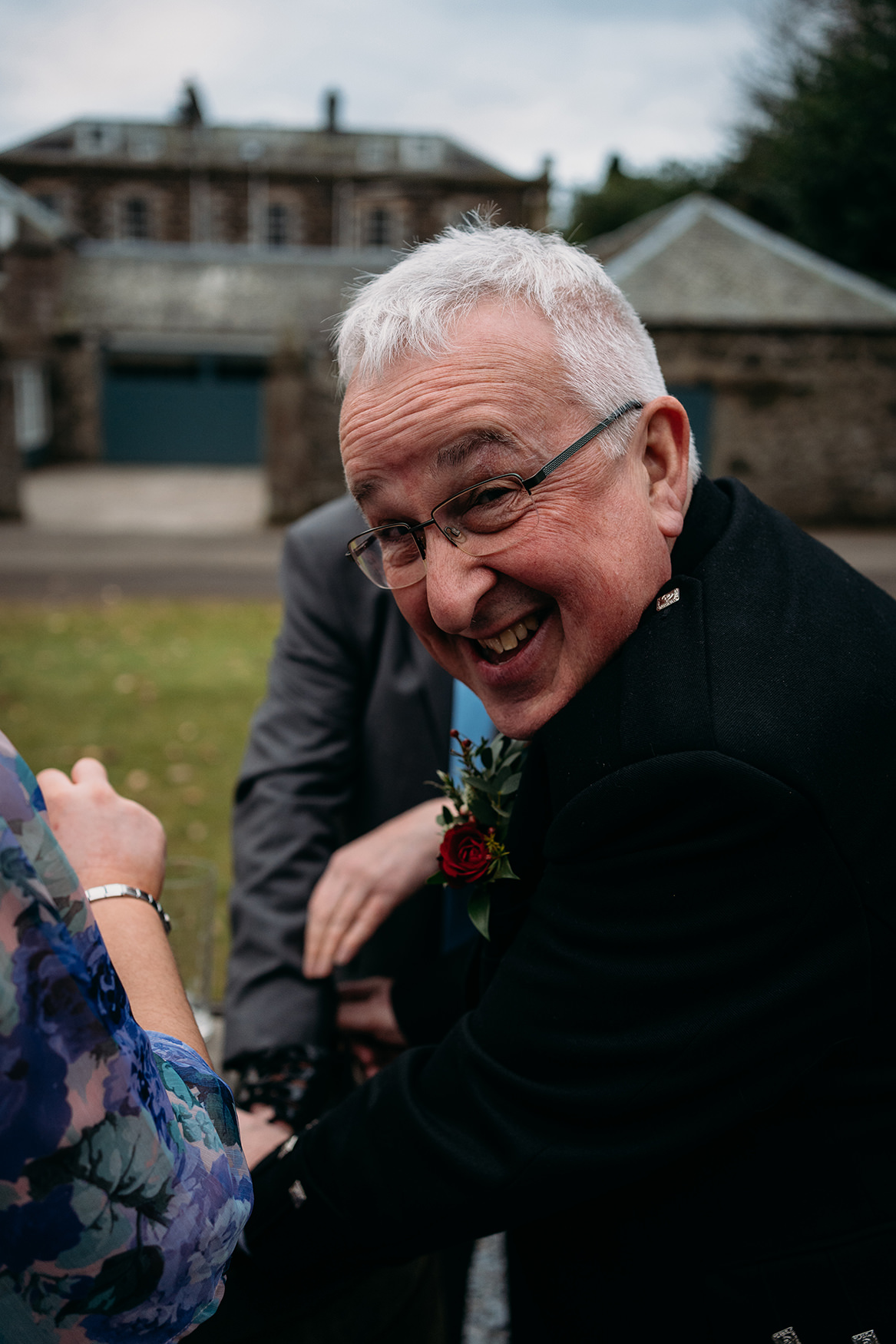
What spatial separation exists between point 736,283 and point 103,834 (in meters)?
20.7

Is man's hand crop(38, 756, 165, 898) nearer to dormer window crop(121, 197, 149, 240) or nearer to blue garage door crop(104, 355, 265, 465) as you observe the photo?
blue garage door crop(104, 355, 265, 465)

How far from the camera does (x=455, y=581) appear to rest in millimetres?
1544

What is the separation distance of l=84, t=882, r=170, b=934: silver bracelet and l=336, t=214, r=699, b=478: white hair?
2.69ft

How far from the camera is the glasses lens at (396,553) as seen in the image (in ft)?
5.35

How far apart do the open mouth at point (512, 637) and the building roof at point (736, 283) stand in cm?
1907

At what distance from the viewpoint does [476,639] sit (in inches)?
63.9

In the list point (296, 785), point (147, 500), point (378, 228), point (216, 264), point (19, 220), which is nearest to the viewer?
point (296, 785)

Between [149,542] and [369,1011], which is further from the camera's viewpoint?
[149,542]

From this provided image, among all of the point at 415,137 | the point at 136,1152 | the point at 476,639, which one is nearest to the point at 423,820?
the point at 476,639

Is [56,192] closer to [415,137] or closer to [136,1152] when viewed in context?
[415,137]

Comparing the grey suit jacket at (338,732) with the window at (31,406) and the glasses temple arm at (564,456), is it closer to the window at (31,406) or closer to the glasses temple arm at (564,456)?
the glasses temple arm at (564,456)

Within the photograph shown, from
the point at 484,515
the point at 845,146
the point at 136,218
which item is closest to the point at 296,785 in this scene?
the point at 484,515

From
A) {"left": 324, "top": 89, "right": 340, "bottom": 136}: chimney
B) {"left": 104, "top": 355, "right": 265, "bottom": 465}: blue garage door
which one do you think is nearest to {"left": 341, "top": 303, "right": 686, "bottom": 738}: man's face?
{"left": 104, "top": 355, "right": 265, "bottom": 465}: blue garage door

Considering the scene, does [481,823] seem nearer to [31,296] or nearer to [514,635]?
[514,635]
